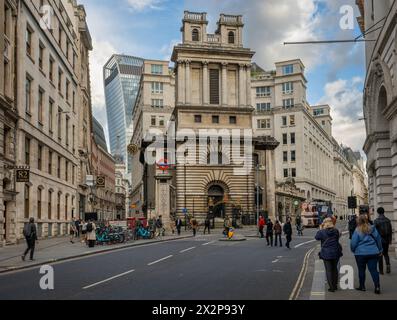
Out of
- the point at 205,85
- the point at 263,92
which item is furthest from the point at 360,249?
the point at 263,92

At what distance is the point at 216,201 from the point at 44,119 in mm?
33342

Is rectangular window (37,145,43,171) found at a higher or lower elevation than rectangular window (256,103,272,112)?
lower

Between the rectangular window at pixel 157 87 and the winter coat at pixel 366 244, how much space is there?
310ft

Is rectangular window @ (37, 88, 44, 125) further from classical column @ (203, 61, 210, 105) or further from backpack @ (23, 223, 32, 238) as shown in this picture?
classical column @ (203, 61, 210, 105)

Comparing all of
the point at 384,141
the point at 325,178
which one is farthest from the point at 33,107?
the point at 325,178

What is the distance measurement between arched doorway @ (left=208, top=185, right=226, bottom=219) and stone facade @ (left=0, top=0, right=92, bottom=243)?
18456 millimetres

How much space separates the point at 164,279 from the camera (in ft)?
48.9

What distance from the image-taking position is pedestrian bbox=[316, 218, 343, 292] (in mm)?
12273

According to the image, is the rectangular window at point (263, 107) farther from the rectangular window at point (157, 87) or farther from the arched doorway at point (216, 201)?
the arched doorway at point (216, 201)

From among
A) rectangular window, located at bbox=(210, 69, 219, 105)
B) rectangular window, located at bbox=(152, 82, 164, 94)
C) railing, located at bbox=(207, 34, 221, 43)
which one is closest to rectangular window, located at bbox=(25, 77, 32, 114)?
rectangular window, located at bbox=(210, 69, 219, 105)

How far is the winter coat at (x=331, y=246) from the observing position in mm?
12398

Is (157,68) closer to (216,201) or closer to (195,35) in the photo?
(195,35)

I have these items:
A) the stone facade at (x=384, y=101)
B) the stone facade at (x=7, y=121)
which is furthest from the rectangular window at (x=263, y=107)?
the stone facade at (x=384, y=101)

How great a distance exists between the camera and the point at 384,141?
22562 mm
